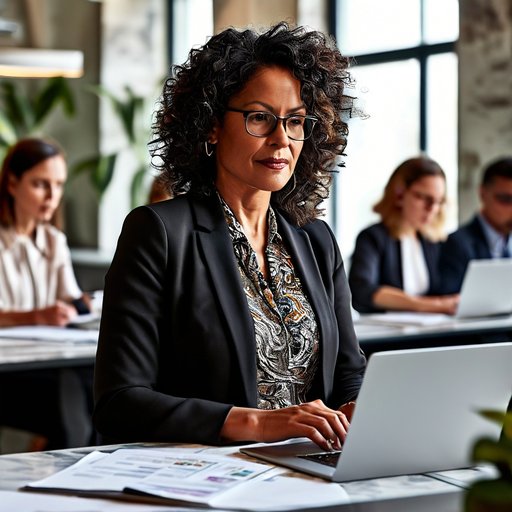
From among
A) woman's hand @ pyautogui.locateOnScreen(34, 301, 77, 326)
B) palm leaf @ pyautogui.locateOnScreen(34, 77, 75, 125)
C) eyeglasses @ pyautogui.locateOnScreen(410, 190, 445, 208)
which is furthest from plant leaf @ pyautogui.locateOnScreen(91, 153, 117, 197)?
woman's hand @ pyautogui.locateOnScreen(34, 301, 77, 326)

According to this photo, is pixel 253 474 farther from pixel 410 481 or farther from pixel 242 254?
pixel 242 254

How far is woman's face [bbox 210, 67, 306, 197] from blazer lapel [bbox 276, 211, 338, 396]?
176mm

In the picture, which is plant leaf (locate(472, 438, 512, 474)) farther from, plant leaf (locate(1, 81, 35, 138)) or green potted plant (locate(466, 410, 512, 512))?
plant leaf (locate(1, 81, 35, 138))

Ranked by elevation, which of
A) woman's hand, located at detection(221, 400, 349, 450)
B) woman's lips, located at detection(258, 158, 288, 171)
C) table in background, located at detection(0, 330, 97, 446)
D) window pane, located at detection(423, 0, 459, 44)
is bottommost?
table in background, located at detection(0, 330, 97, 446)

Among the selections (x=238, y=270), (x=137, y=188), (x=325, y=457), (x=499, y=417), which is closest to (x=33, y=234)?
(x=238, y=270)

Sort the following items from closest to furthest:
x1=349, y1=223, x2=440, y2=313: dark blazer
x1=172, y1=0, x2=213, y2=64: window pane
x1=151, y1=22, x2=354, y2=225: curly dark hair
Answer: x1=151, y1=22, x2=354, y2=225: curly dark hair → x1=349, y1=223, x2=440, y2=313: dark blazer → x1=172, y1=0, x2=213, y2=64: window pane

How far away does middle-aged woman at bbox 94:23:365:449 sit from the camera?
2090 mm

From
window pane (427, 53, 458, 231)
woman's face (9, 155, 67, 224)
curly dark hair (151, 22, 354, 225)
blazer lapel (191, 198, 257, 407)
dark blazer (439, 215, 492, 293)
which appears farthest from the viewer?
window pane (427, 53, 458, 231)

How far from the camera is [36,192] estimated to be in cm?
468

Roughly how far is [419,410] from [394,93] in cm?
585

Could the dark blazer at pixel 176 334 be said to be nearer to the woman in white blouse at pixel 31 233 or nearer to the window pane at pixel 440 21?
the woman in white blouse at pixel 31 233

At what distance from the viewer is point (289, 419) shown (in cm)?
198

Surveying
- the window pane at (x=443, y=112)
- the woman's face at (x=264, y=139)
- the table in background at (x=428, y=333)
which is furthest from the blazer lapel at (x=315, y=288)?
the window pane at (x=443, y=112)

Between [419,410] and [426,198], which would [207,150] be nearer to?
[419,410]
